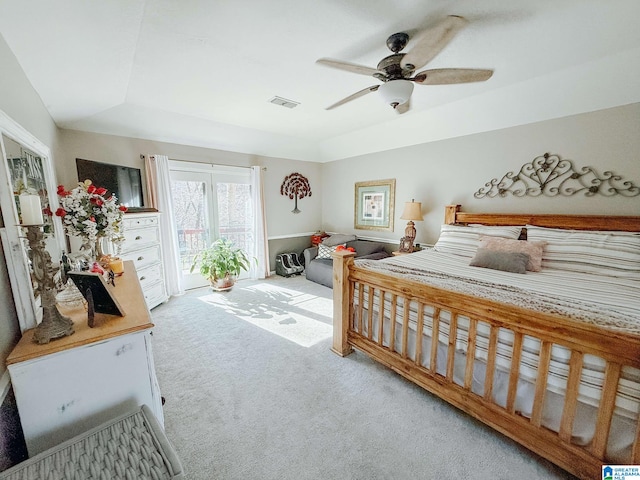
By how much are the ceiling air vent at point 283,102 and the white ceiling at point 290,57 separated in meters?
0.10

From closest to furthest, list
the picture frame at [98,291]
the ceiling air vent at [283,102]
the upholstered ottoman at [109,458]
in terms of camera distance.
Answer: the upholstered ottoman at [109,458]
the picture frame at [98,291]
the ceiling air vent at [283,102]

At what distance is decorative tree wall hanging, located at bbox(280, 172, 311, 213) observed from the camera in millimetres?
4973

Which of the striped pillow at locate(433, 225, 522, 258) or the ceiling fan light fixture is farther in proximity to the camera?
the striped pillow at locate(433, 225, 522, 258)

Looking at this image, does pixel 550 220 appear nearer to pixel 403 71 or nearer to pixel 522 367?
pixel 522 367

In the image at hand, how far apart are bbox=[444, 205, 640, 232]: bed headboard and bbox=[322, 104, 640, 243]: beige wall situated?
0.35ft

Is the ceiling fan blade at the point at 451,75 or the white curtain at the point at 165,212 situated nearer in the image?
the ceiling fan blade at the point at 451,75

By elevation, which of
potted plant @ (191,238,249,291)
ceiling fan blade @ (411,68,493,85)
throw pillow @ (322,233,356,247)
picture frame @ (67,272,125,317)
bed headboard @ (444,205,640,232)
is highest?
ceiling fan blade @ (411,68,493,85)

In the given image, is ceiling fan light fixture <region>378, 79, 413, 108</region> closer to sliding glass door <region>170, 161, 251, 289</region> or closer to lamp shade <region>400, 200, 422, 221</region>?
lamp shade <region>400, 200, 422, 221</region>

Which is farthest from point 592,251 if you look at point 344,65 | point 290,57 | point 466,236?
point 290,57

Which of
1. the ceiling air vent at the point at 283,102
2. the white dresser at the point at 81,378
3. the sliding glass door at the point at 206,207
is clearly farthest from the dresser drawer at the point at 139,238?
the ceiling air vent at the point at 283,102

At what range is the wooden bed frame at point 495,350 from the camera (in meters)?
1.09

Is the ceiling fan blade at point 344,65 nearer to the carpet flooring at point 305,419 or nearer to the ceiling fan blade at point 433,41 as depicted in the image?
the ceiling fan blade at point 433,41

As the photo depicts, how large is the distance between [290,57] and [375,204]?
2.93m

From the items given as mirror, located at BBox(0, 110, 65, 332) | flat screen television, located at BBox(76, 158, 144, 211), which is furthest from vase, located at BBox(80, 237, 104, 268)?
flat screen television, located at BBox(76, 158, 144, 211)
